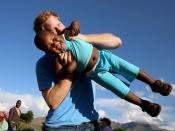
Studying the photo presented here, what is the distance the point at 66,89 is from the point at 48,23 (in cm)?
83

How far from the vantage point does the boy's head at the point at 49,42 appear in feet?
13.5

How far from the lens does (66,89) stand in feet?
→ 13.4

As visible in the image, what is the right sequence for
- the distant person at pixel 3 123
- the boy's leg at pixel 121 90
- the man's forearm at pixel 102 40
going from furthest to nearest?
the distant person at pixel 3 123
the boy's leg at pixel 121 90
the man's forearm at pixel 102 40

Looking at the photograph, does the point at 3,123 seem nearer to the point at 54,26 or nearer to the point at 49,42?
the point at 54,26

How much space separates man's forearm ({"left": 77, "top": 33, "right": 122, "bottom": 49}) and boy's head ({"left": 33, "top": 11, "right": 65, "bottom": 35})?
11.2 inches

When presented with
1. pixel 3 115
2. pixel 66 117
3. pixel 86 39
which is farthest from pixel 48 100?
pixel 3 115

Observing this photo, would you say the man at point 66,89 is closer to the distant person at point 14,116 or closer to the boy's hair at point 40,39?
the boy's hair at point 40,39

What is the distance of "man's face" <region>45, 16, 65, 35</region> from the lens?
14.6ft

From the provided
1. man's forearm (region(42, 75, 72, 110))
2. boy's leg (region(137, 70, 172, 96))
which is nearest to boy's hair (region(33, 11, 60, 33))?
man's forearm (region(42, 75, 72, 110))

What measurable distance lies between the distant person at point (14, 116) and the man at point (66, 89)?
534 inches

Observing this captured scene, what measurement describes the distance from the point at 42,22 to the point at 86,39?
0.57 m

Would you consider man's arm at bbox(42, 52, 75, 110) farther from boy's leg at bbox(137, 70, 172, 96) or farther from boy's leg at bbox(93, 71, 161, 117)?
boy's leg at bbox(137, 70, 172, 96)

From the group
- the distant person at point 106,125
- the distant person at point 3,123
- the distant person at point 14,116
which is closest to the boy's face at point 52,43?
the distant person at point 106,125

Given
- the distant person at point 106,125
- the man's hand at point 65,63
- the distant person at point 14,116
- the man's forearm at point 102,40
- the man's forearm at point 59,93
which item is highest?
the distant person at point 14,116
